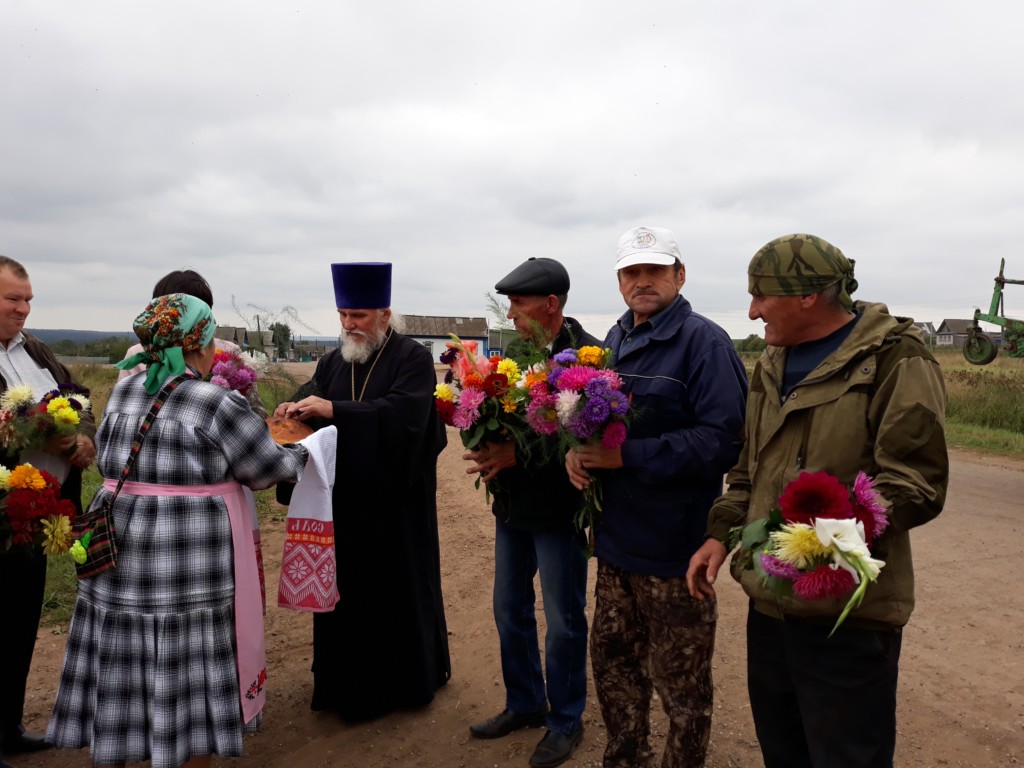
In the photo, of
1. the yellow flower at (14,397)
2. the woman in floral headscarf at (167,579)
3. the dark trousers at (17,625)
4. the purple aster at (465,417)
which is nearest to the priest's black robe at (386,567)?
the purple aster at (465,417)

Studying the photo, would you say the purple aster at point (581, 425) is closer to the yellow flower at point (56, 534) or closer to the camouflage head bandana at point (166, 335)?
the camouflage head bandana at point (166, 335)

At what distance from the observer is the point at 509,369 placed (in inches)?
128

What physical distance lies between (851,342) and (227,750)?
9.12 feet

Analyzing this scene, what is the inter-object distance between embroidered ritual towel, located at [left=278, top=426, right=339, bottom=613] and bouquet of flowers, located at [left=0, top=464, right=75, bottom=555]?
0.93 metres

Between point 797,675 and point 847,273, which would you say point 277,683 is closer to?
point 797,675

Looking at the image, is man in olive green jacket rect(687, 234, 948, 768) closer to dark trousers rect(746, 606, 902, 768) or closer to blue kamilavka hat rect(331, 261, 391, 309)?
dark trousers rect(746, 606, 902, 768)

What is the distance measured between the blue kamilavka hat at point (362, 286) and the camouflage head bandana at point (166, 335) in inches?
43.2

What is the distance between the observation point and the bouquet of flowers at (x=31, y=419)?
3.24m

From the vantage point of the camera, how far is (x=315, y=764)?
3621mm

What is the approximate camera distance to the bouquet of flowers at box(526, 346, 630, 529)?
274 centimetres

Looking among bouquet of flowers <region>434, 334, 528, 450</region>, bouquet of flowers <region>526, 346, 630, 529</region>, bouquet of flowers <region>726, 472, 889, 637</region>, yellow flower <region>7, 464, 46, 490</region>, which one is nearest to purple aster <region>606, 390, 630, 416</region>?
bouquet of flowers <region>526, 346, 630, 529</region>

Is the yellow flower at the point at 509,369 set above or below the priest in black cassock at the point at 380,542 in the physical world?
above

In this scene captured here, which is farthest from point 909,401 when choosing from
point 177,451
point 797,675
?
point 177,451

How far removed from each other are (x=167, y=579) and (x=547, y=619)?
5.61 ft
